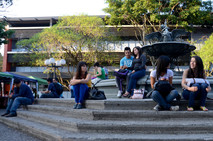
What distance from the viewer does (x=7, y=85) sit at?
1611 centimetres

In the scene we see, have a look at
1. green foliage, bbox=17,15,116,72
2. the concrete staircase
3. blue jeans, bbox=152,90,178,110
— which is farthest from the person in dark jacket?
green foliage, bbox=17,15,116,72

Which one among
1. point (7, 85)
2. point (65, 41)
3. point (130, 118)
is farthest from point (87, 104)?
point (65, 41)

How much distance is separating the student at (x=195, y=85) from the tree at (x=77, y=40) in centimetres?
2081

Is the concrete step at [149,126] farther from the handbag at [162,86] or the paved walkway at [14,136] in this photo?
the paved walkway at [14,136]

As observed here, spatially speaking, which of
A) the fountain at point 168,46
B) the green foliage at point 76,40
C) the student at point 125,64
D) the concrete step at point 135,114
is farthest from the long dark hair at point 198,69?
the green foliage at point 76,40

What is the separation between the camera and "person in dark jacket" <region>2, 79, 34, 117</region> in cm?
739

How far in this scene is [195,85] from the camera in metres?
4.79

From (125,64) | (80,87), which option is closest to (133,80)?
(125,64)

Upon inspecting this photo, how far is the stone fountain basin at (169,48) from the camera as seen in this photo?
7969 millimetres

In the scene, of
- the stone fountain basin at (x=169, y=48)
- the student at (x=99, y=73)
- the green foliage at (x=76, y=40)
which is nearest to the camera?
the stone fountain basin at (x=169, y=48)

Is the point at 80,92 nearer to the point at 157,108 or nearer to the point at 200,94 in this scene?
the point at 157,108

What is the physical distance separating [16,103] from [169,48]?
18.7 ft

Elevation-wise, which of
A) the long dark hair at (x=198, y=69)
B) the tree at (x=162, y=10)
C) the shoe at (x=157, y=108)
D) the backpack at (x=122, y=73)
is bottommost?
the shoe at (x=157, y=108)

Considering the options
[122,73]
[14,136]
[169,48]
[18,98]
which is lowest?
[14,136]
